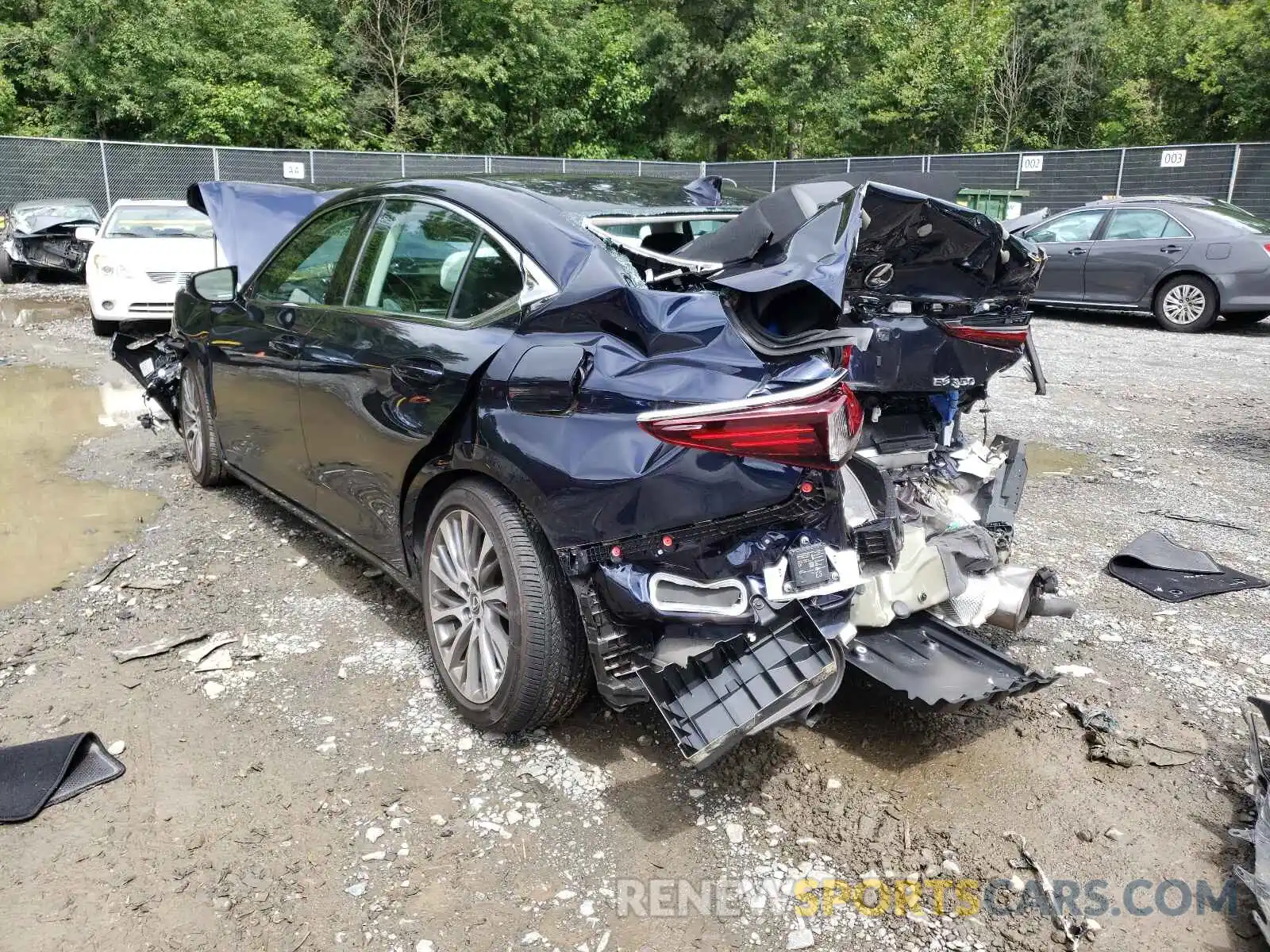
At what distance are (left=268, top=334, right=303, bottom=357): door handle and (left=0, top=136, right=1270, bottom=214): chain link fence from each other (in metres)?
13.9

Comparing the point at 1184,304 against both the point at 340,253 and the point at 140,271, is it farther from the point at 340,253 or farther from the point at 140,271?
the point at 140,271

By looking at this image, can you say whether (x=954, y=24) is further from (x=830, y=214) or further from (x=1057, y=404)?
(x=830, y=214)

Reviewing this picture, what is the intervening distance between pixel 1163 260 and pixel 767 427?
1118 cm

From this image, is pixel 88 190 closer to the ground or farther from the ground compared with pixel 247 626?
farther from the ground

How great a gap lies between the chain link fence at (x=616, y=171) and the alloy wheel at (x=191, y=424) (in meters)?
12.4

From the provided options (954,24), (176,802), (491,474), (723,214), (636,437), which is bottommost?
(176,802)

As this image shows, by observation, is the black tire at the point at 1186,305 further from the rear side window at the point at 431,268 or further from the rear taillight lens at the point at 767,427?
the rear taillight lens at the point at 767,427

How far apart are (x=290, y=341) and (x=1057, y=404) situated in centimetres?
629

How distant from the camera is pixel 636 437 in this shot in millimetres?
2639

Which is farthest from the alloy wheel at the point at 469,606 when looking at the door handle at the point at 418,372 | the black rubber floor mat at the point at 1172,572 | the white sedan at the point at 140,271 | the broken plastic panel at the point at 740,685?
the white sedan at the point at 140,271

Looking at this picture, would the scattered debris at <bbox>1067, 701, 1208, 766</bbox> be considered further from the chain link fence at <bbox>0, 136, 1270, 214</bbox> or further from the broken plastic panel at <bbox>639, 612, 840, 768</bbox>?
the chain link fence at <bbox>0, 136, 1270, 214</bbox>

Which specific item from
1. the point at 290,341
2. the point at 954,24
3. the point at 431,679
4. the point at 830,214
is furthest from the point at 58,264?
the point at 954,24

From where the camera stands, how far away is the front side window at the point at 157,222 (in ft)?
37.9

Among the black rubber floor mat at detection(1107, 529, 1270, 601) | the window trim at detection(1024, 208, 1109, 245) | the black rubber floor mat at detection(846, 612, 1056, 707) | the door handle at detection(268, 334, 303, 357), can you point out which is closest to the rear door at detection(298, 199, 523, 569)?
the door handle at detection(268, 334, 303, 357)
